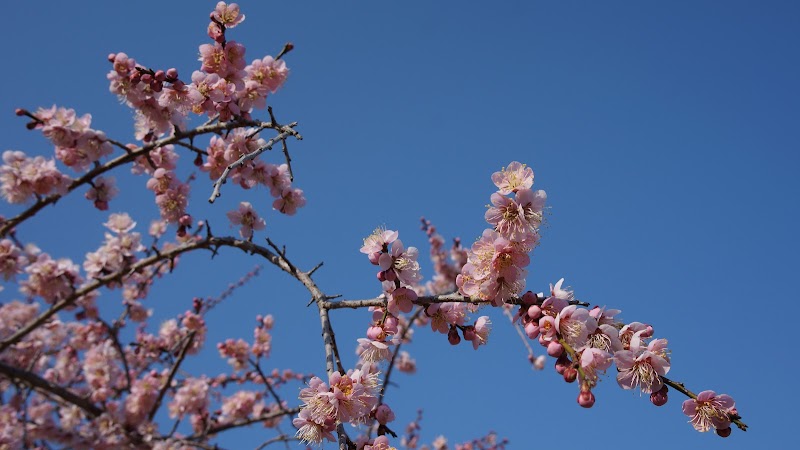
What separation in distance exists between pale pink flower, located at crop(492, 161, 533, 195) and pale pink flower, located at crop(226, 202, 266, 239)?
260 cm

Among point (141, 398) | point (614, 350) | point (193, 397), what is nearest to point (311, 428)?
point (614, 350)

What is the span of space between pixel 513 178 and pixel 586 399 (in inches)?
41.5

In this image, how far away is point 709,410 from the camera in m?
2.15

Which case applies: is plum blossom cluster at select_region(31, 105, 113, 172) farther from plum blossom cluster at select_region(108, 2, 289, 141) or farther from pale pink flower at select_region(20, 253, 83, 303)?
pale pink flower at select_region(20, 253, 83, 303)

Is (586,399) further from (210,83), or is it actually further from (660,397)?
(210,83)

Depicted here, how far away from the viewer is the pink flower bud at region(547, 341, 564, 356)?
2.05m

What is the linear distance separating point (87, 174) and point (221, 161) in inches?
41.6

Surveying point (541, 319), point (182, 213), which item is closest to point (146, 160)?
point (182, 213)

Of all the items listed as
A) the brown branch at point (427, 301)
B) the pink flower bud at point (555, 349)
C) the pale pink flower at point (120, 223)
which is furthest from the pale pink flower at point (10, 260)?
the pink flower bud at point (555, 349)

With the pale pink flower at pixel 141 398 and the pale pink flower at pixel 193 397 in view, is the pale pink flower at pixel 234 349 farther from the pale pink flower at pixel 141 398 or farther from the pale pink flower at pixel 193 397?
the pale pink flower at pixel 141 398

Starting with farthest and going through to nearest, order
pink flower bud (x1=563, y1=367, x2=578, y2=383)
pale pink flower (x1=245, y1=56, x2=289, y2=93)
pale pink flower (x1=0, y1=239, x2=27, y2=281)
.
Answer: pale pink flower (x1=0, y1=239, x2=27, y2=281), pale pink flower (x1=245, y1=56, x2=289, y2=93), pink flower bud (x1=563, y1=367, x2=578, y2=383)

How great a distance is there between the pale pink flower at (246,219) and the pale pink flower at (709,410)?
3431mm

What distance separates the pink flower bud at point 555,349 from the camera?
2053 mm

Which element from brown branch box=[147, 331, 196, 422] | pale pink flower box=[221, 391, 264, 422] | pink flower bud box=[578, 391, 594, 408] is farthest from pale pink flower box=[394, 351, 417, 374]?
pink flower bud box=[578, 391, 594, 408]
